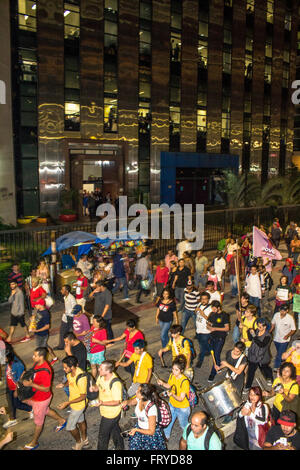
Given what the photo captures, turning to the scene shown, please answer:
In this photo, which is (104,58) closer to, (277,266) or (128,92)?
(128,92)

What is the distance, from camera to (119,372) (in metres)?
Answer: 8.51

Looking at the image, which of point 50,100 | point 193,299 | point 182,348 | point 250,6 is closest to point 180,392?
point 182,348

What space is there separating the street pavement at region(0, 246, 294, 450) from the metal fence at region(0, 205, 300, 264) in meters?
2.11

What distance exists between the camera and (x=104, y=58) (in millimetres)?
28422

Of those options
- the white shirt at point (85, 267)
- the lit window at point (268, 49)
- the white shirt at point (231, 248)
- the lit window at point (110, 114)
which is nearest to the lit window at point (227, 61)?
the lit window at point (268, 49)

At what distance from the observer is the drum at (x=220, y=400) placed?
622 centimetres

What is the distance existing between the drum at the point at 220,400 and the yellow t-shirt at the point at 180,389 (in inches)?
22.9

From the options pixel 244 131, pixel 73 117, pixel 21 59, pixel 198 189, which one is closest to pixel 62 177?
pixel 73 117

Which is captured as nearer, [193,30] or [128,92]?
[128,92]

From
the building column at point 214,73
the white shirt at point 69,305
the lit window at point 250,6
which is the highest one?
the lit window at point 250,6

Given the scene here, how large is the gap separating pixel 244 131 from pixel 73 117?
19.0m

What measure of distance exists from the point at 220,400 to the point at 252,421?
2.92 ft

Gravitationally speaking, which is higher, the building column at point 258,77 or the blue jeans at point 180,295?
the building column at point 258,77

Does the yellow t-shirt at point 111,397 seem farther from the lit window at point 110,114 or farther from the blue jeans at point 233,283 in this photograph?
the lit window at point 110,114
